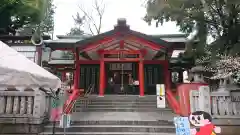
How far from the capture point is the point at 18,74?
377 cm

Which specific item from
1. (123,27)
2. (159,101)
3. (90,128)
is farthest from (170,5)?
(90,128)

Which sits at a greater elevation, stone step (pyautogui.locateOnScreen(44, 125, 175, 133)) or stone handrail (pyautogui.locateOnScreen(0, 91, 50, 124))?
stone handrail (pyautogui.locateOnScreen(0, 91, 50, 124))

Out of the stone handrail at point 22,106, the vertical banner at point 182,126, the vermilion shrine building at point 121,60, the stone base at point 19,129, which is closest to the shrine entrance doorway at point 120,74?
the vermilion shrine building at point 121,60

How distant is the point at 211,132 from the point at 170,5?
832cm

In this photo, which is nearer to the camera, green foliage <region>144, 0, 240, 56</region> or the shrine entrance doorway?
green foliage <region>144, 0, 240, 56</region>

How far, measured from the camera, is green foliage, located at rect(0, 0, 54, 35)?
17969mm

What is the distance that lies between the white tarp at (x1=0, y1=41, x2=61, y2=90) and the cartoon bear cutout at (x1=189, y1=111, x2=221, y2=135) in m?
4.10

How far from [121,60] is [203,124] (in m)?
9.61

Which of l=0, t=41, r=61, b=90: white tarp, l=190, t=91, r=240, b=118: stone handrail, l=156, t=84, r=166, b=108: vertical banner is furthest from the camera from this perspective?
l=156, t=84, r=166, b=108: vertical banner

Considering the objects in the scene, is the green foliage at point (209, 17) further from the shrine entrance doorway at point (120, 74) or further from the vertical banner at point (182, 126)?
the vertical banner at point (182, 126)

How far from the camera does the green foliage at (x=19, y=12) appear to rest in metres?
18.0

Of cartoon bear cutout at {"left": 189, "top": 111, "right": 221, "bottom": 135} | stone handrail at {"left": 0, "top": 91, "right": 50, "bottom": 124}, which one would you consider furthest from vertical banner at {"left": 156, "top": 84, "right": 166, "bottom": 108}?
stone handrail at {"left": 0, "top": 91, "right": 50, "bottom": 124}

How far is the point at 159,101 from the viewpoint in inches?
348

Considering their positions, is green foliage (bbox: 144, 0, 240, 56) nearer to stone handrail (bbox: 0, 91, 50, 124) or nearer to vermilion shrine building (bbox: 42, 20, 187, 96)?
vermilion shrine building (bbox: 42, 20, 187, 96)
